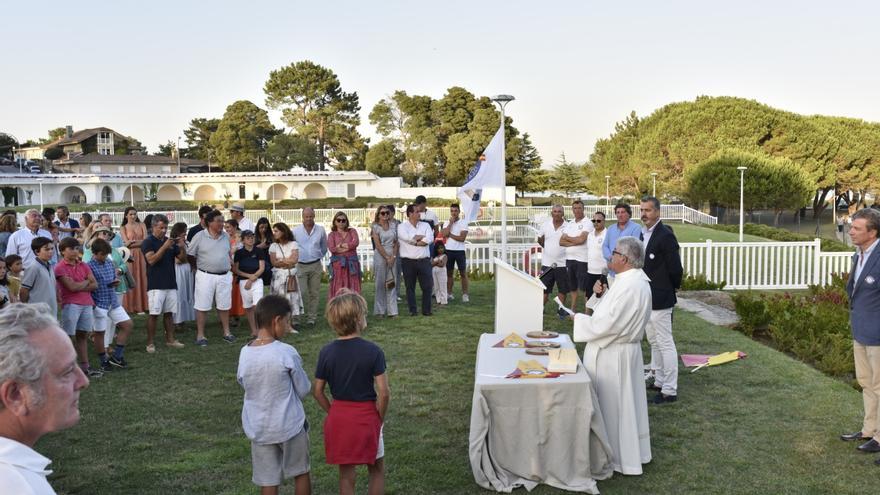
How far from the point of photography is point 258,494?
15.9 ft

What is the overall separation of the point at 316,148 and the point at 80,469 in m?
73.2

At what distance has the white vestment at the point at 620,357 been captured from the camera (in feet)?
16.7

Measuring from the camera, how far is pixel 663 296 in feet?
22.8

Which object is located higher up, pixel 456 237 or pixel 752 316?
pixel 456 237

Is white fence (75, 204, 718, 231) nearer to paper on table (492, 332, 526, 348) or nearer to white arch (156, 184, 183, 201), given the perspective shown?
white arch (156, 184, 183, 201)

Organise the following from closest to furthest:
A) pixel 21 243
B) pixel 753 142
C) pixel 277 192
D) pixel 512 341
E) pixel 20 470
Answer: pixel 20 470, pixel 512 341, pixel 21 243, pixel 753 142, pixel 277 192

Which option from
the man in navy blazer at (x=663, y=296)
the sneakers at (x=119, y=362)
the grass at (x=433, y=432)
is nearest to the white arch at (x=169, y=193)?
the grass at (x=433, y=432)

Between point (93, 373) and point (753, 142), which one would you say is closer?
point (93, 373)

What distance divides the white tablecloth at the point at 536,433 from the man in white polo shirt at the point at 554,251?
657 cm

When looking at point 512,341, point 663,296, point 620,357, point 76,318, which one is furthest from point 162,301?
point 620,357

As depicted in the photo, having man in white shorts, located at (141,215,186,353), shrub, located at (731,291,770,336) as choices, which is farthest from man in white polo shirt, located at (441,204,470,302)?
man in white shorts, located at (141,215,186,353)

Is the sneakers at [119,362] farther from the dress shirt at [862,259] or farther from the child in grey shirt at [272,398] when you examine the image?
the dress shirt at [862,259]

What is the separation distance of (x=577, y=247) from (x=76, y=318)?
7056 millimetres

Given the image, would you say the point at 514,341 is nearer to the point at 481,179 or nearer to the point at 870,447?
the point at 870,447
